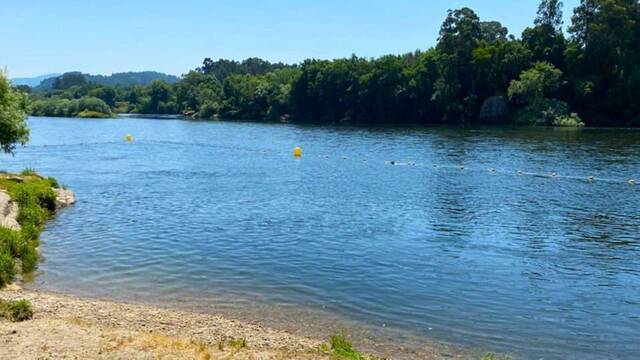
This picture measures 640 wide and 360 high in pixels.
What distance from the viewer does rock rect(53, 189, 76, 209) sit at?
36969mm

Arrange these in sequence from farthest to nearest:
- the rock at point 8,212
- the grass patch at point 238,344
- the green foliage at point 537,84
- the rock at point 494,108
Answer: the rock at point 494,108 < the green foliage at point 537,84 < the rock at point 8,212 < the grass patch at point 238,344

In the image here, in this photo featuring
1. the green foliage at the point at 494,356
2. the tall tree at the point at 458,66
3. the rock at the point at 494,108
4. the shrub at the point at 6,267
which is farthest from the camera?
the tall tree at the point at 458,66

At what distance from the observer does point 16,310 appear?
16.0 metres

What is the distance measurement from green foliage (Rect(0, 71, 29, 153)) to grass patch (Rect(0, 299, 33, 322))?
1027 inches

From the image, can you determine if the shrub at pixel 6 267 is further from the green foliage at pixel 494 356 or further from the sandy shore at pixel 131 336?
the green foliage at pixel 494 356

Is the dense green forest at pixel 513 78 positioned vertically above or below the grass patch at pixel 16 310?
above

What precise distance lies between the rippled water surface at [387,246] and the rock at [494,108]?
7417cm

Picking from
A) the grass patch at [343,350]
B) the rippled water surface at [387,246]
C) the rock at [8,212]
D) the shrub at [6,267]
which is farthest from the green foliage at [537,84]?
the grass patch at [343,350]

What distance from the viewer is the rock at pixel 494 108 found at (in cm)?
13088

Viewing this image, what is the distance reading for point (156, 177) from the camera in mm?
52281

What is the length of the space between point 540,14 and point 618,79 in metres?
24.9

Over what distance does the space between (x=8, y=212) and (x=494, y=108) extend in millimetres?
117037

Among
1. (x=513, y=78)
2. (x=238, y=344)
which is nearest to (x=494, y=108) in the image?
(x=513, y=78)

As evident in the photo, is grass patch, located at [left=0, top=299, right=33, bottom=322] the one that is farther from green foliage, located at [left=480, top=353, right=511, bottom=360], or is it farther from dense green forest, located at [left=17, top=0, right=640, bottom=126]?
dense green forest, located at [left=17, top=0, right=640, bottom=126]
